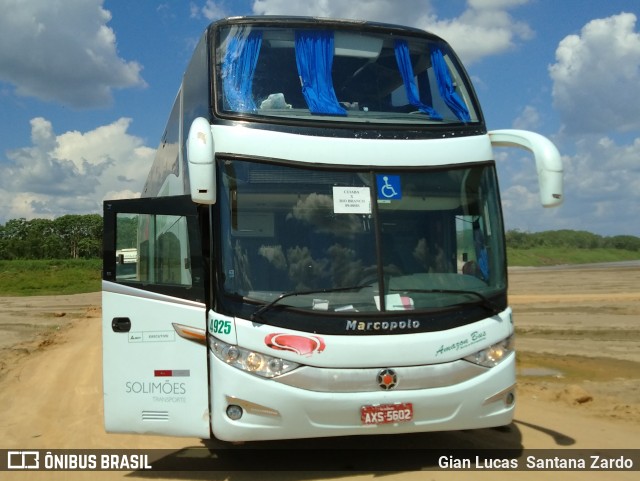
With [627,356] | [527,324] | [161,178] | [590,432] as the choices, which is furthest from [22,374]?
[527,324]

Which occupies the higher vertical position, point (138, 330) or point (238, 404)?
point (138, 330)

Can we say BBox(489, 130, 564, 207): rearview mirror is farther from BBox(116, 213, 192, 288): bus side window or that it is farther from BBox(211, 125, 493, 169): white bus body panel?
→ BBox(116, 213, 192, 288): bus side window

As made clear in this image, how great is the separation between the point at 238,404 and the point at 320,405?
686 millimetres

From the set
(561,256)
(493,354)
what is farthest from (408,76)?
(561,256)

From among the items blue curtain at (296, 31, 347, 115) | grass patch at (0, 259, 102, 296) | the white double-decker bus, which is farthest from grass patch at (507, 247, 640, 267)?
the white double-decker bus

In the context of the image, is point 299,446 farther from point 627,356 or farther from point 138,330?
point 627,356

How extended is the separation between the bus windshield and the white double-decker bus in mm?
12

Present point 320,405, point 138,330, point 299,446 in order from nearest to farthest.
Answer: point 320,405, point 138,330, point 299,446

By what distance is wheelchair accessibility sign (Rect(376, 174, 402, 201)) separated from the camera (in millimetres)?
6336

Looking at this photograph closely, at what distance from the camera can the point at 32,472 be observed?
7.00m

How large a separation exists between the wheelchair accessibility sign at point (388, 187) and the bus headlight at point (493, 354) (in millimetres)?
1545

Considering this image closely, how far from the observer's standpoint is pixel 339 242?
621 cm

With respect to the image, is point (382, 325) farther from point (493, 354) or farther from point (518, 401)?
point (518, 401)

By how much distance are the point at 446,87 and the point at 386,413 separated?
131 inches
